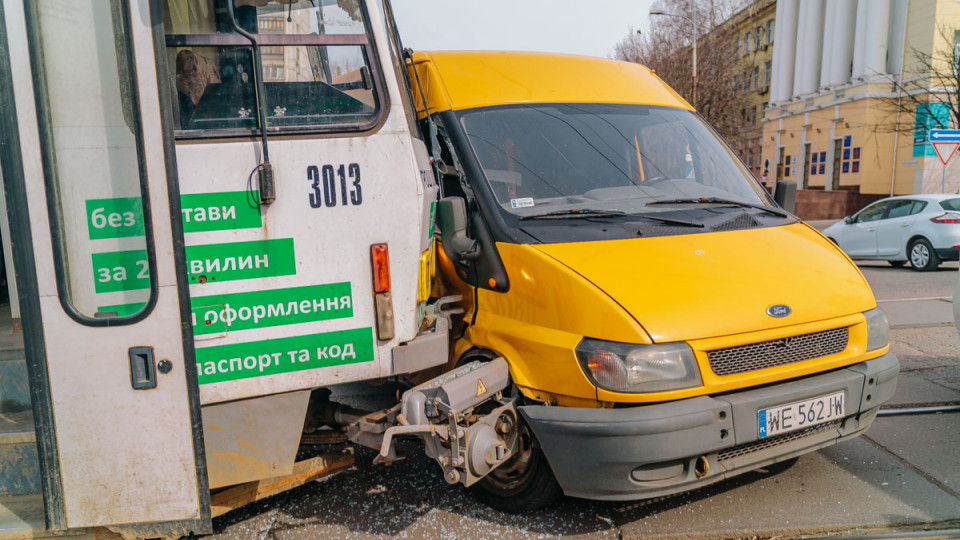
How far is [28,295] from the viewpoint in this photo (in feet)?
9.05

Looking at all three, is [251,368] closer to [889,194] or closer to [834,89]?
[889,194]

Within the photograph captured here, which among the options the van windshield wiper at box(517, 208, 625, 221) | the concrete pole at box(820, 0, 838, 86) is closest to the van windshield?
the van windshield wiper at box(517, 208, 625, 221)

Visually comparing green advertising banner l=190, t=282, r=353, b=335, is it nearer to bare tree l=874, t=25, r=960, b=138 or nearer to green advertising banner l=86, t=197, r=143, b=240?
green advertising banner l=86, t=197, r=143, b=240

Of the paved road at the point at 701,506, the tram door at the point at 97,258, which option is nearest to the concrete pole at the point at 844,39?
the paved road at the point at 701,506

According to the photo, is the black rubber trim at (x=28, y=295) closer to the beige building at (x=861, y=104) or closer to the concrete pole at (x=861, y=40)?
the beige building at (x=861, y=104)

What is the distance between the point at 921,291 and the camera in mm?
10617

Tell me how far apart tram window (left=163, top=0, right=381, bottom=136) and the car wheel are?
13.3m

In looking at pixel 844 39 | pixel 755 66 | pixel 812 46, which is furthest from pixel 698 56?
pixel 755 66

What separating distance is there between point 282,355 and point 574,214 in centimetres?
172

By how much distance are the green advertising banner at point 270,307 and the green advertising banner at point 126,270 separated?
215 mm

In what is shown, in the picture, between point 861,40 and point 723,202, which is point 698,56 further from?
point 723,202

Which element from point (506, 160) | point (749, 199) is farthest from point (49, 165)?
point (749, 199)

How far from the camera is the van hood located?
3211mm

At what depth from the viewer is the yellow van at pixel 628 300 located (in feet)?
10.3
